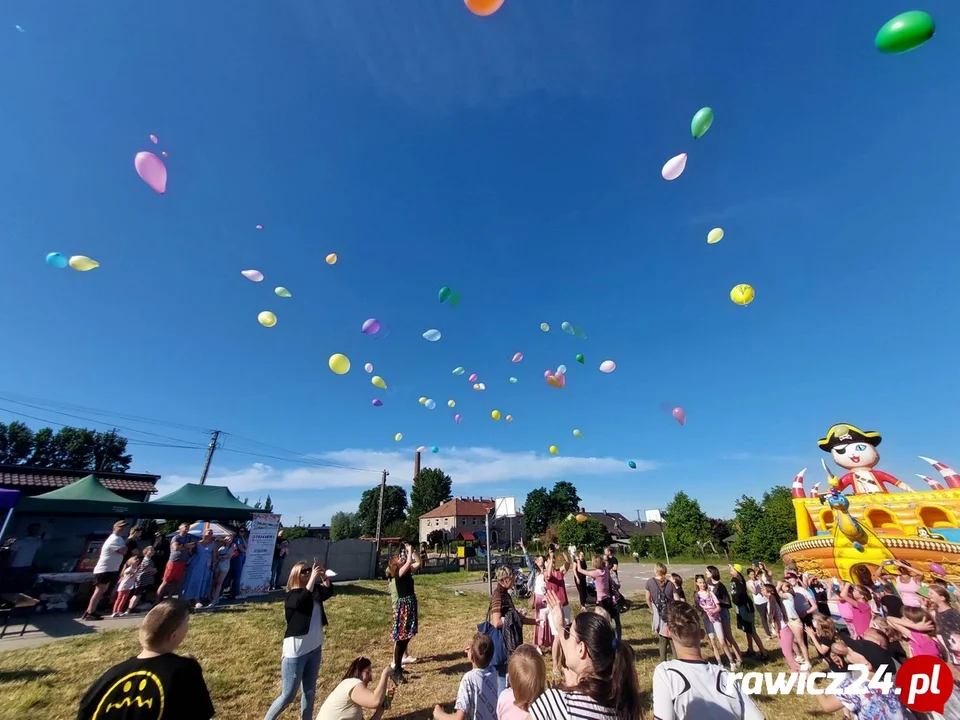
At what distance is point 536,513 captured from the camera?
66.5 meters

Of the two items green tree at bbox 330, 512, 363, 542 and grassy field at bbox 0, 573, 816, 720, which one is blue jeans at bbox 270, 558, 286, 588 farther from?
green tree at bbox 330, 512, 363, 542

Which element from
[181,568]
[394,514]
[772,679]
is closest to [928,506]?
[772,679]

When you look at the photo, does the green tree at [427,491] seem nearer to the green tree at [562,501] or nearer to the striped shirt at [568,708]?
the green tree at [562,501]

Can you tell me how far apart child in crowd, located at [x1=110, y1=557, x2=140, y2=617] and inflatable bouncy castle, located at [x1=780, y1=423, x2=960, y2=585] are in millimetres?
16818

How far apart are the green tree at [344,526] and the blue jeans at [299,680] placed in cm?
6802

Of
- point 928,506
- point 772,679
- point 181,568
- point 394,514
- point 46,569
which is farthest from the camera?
point 394,514

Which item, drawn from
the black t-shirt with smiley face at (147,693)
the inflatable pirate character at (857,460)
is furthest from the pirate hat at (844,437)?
the black t-shirt with smiley face at (147,693)

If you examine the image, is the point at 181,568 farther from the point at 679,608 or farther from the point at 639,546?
the point at 639,546

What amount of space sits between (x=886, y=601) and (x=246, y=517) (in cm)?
1484

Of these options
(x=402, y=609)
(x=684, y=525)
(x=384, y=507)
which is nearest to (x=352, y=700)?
(x=402, y=609)

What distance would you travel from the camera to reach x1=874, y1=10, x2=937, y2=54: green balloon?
3549 millimetres

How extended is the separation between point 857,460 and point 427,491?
6087cm

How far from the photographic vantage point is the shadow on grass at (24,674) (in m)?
5.27

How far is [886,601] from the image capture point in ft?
15.6
